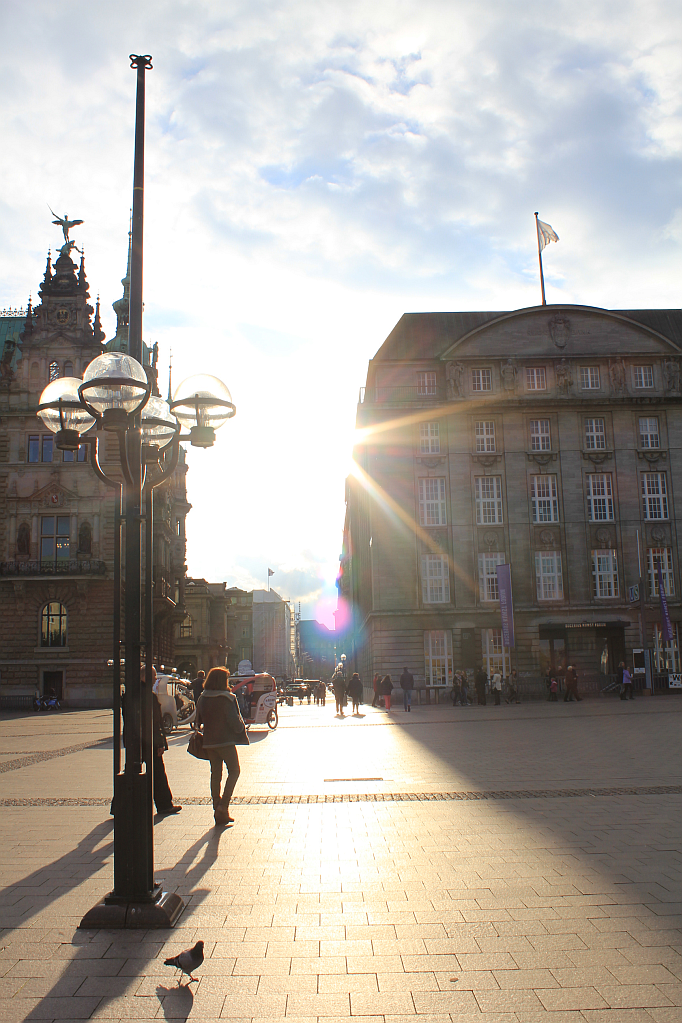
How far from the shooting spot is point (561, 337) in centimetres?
5162

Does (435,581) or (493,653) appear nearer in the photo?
(493,653)

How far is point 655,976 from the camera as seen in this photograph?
5.02 meters

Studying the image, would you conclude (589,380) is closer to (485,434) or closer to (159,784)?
(485,434)

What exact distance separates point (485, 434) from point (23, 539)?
27306 mm

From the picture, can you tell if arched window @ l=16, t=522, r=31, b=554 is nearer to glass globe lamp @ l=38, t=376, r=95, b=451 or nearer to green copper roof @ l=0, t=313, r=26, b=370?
green copper roof @ l=0, t=313, r=26, b=370

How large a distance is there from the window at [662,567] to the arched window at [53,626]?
1303 inches

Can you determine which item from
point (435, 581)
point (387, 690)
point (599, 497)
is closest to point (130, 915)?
point (387, 690)

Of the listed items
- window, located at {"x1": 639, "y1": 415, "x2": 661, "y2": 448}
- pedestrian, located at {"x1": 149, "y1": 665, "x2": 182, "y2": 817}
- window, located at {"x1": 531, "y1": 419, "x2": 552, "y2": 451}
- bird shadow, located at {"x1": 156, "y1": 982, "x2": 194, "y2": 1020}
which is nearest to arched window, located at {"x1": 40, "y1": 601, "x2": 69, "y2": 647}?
window, located at {"x1": 531, "y1": 419, "x2": 552, "y2": 451}

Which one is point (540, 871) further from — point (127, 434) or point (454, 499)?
point (454, 499)

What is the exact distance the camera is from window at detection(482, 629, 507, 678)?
48062 mm

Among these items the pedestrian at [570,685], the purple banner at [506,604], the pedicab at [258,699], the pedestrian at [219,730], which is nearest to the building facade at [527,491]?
the purple banner at [506,604]

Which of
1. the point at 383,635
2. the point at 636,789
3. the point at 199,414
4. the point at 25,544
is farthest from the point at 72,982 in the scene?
the point at 25,544

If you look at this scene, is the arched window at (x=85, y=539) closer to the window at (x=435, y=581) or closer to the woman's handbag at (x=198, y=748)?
the window at (x=435, y=581)

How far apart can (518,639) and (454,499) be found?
341 inches
